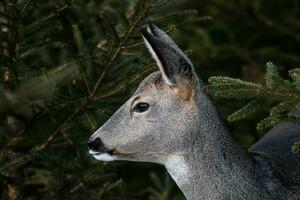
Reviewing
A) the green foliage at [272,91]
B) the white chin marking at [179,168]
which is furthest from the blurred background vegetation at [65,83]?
the green foliage at [272,91]

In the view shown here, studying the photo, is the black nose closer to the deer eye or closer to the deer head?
the deer head

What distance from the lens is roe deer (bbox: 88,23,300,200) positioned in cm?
438

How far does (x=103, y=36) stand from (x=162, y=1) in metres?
0.79

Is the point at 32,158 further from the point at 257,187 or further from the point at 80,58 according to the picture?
the point at 257,187

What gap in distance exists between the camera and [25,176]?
5.81 m

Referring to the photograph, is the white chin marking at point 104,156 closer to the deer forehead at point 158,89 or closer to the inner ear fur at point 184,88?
the deer forehead at point 158,89

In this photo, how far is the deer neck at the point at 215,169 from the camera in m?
4.38

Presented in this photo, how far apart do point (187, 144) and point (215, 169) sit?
0.17 meters

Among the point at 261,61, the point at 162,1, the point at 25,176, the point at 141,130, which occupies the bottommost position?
the point at 261,61

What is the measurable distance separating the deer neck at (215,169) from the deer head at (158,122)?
0.16ft

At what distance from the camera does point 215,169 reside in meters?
4.38

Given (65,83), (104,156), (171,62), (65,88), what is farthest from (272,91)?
(65,88)

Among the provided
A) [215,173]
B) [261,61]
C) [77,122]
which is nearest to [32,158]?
[77,122]

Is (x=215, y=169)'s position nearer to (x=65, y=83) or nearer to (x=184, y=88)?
(x=184, y=88)
